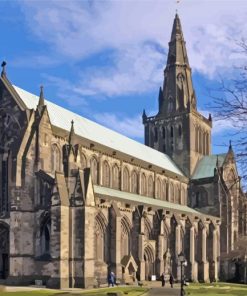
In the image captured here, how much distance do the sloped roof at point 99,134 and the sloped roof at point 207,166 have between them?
3284mm

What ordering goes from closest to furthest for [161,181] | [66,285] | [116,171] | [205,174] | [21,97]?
[66,285] < [21,97] < [116,171] < [161,181] < [205,174]

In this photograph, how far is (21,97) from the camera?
5416 centimetres

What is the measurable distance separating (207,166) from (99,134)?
26.5 metres

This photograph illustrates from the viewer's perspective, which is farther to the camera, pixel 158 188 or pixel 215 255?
pixel 158 188

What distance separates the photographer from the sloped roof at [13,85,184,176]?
186 ft

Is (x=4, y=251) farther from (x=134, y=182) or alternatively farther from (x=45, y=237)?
(x=134, y=182)

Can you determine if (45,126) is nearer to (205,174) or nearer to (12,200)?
(12,200)

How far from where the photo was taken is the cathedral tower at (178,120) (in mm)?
85750

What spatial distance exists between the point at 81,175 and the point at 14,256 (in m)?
9.59

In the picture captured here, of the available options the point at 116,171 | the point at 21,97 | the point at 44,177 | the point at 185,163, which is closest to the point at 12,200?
the point at 44,177

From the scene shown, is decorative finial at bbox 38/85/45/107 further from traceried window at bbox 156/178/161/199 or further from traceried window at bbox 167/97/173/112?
traceried window at bbox 167/97/173/112

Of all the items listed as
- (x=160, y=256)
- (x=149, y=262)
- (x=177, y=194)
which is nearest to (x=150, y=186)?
(x=177, y=194)

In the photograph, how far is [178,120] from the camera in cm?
8675

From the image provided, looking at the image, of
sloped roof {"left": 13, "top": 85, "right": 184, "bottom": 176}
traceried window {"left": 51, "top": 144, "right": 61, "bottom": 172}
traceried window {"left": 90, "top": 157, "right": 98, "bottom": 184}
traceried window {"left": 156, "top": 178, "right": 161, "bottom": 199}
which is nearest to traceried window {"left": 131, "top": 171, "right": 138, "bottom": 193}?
sloped roof {"left": 13, "top": 85, "right": 184, "bottom": 176}
